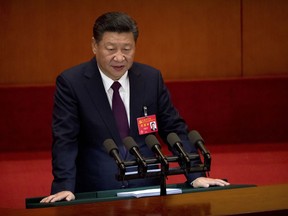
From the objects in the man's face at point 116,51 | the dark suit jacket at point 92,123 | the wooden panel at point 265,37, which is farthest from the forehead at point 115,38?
the wooden panel at point 265,37

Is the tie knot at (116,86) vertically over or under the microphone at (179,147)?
over

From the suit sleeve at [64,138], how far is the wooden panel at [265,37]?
296cm

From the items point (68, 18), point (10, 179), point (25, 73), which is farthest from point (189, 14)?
point (10, 179)

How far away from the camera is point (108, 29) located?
11.4ft

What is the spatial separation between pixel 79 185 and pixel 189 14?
2853mm

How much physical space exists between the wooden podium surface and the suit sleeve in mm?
577

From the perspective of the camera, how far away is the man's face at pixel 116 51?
3486 millimetres

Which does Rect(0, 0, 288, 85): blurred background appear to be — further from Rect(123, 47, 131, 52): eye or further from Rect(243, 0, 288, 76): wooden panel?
Rect(123, 47, 131, 52): eye

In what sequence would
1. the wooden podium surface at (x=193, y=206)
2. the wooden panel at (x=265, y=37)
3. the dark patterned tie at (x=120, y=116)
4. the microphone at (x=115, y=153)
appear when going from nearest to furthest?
the wooden podium surface at (x=193, y=206)
the microphone at (x=115, y=153)
the dark patterned tie at (x=120, y=116)
the wooden panel at (x=265, y=37)

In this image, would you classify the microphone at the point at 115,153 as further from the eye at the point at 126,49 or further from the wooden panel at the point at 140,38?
the wooden panel at the point at 140,38

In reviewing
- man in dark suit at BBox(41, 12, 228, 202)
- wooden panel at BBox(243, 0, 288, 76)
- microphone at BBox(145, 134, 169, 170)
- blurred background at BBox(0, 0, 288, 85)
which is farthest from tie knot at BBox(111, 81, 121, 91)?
wooden panel at BBox(243, 0, 288, 76)

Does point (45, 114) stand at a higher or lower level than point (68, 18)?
lower

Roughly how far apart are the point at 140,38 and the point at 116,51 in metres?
2.69

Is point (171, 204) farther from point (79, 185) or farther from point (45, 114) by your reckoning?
point (45, 114)
